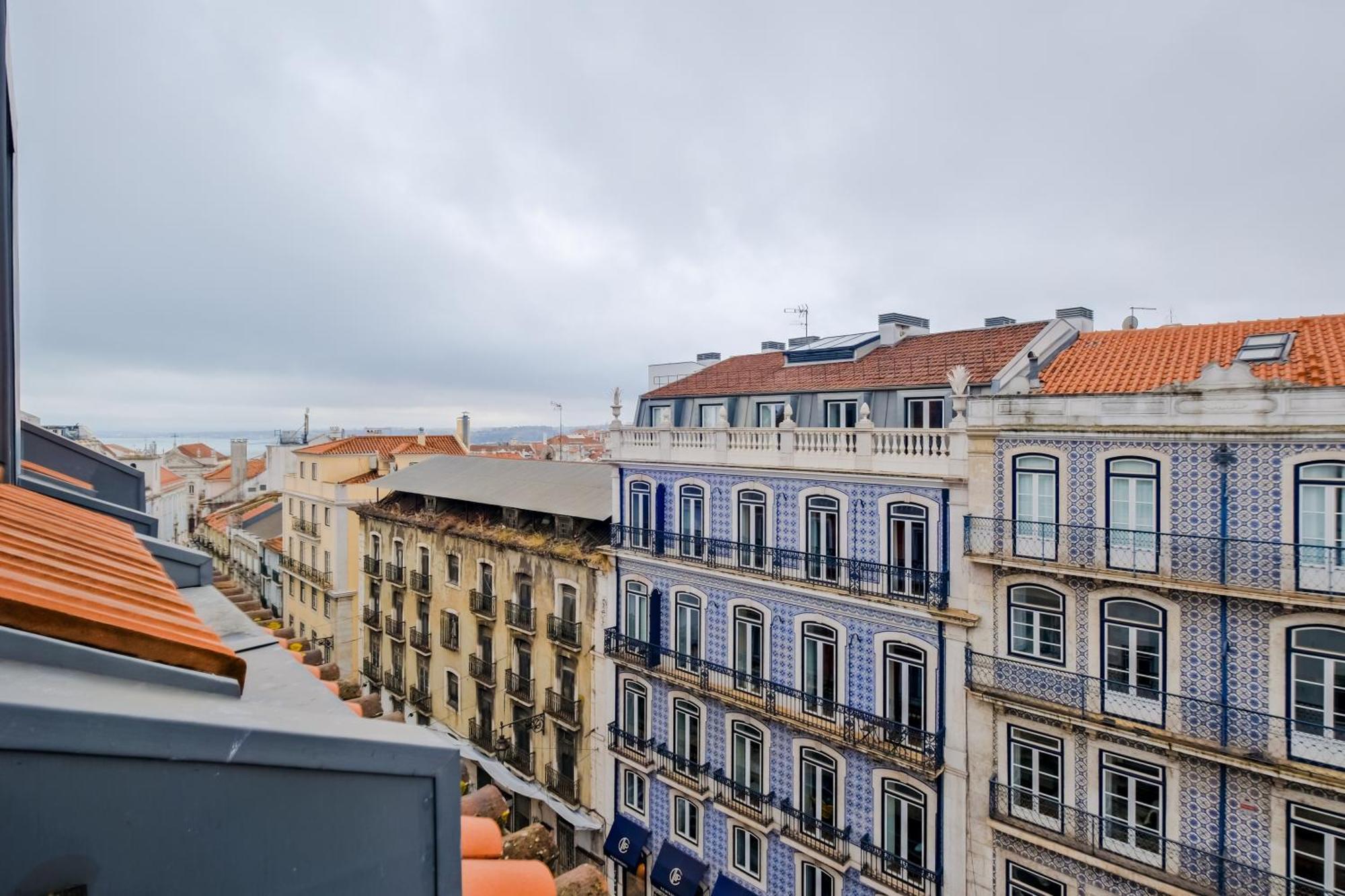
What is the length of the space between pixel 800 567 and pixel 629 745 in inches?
405

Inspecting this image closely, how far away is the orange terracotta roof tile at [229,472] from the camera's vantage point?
85.5m

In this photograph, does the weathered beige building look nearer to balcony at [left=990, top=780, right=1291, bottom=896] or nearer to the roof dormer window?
balcony at [left=990, top=780, right=1291, bottom=896]

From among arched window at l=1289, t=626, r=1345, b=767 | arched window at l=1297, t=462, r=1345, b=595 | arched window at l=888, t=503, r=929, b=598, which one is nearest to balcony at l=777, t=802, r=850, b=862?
arched window at l=888, t=503, r=929, b=598

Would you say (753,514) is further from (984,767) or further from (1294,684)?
(1294,684)

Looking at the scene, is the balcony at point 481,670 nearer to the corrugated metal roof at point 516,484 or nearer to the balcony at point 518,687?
the balcony at point 518,687

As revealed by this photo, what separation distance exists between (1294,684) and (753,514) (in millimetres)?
12912

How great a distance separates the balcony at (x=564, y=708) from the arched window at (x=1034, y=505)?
1746 centimetres

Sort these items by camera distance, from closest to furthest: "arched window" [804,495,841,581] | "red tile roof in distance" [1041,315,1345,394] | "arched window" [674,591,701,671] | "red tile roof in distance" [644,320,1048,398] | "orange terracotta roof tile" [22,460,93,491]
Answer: "orange terracotta roof tile" [22,460,93,491] → "red tile roof in distance" [1041,315,1345,394] → "arched window" [804,495,841,581] → "red tile roof in distance" [644,320,1048,398] → "arched window" [674,591,701,671]

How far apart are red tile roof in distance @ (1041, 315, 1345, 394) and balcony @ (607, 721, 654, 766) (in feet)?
57.3

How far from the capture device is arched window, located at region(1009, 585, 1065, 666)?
53.5ft

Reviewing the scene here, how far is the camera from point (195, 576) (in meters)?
5.77

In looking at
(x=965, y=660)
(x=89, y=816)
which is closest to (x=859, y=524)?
(x=965, y=660)

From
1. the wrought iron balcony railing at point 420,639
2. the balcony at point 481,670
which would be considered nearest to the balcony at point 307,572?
the wrought iron balcony railing at point 420,639

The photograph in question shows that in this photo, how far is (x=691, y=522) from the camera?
2320 centimetres
